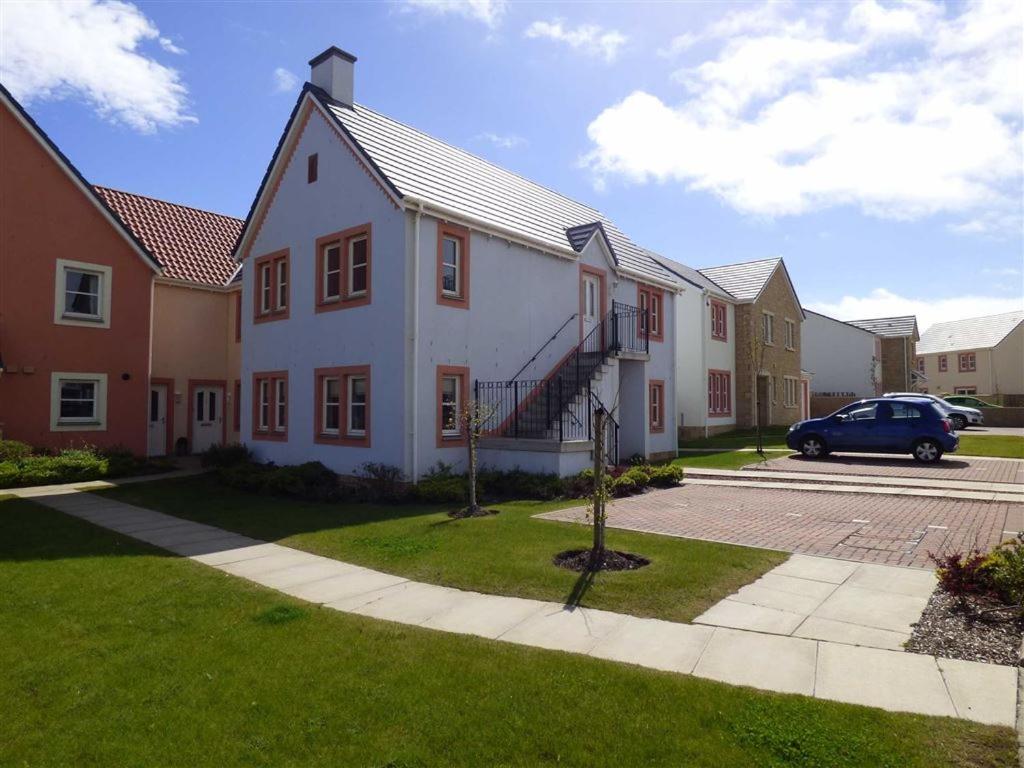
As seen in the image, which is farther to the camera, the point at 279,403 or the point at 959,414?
the point at 959,414

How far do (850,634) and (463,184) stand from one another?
1465cm

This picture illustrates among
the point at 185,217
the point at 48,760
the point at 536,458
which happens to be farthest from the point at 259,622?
the point at 185,217

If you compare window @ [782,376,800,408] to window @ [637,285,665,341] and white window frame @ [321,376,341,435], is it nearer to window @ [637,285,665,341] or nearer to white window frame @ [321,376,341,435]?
Answer: window @ [637,285,665,341]

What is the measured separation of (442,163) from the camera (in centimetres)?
1812

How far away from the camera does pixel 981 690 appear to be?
4566 millimetres

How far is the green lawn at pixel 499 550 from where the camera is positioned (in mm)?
6953

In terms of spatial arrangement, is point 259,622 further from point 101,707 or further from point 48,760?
point 48,760

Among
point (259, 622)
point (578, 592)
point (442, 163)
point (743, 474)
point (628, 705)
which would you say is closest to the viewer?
point (628, 705)

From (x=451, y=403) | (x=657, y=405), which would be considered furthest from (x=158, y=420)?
(x=657, y=405)

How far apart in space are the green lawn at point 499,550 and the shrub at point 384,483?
28.2 inches

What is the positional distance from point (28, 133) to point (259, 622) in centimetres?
1959

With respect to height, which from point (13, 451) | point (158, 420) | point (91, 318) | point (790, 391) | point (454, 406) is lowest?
point (13, 451)

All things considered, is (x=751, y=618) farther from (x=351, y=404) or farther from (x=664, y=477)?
(x=351, y=404)

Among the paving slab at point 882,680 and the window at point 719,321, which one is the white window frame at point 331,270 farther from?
the window at point 719,321
